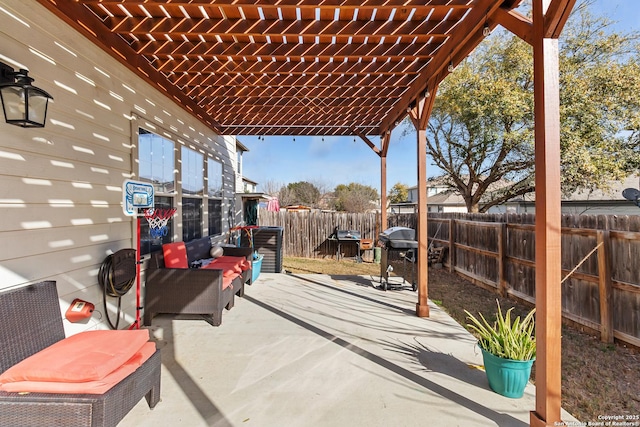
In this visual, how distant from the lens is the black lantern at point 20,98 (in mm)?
1925

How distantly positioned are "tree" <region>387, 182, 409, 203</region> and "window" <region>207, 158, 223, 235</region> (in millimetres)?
28041

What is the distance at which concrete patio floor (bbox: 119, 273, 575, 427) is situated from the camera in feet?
6.69

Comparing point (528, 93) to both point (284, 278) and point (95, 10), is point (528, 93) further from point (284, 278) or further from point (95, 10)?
point (95, 10)

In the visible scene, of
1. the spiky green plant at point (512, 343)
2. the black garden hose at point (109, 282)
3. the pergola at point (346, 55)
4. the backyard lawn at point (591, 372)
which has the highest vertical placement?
the pergola at point (346, 55)

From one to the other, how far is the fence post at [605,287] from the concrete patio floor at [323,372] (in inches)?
61.9

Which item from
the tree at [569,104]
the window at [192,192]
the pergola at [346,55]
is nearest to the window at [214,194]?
the window at [192,192]

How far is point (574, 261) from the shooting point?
3.91m

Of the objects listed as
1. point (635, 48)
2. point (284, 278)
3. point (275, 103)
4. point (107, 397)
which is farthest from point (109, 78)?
point (635, 48)

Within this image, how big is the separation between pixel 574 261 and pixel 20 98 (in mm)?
5838

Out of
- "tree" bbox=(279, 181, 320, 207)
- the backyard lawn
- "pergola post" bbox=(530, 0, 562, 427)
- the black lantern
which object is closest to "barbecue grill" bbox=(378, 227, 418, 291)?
the backyard lawn

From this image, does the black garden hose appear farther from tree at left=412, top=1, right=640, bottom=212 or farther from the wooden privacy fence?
tree at left=412, top=1, right=640, bottom=212

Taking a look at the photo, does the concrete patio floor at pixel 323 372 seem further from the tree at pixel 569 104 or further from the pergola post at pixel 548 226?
the tree at pixel 569 104

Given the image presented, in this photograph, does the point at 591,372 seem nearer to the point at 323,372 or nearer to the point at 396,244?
the point at 323,372

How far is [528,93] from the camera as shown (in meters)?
9.06
